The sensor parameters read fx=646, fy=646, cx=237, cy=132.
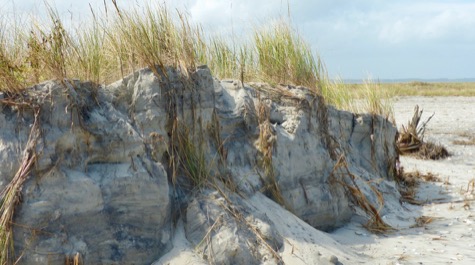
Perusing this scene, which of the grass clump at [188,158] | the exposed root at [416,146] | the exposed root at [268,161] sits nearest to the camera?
the grass clump at [188,158]

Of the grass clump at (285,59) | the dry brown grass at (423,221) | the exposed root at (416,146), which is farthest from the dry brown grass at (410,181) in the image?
the grass clump at (285,59)

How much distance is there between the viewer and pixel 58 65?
5.12 m

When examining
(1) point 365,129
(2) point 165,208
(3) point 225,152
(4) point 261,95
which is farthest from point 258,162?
(1) point 365,129

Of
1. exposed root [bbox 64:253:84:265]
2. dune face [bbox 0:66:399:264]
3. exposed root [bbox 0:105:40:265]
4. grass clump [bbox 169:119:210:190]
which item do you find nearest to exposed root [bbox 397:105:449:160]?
dune face [bbox 0:66:399:264]

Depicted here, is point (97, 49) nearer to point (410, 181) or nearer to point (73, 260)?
point (73, 260)

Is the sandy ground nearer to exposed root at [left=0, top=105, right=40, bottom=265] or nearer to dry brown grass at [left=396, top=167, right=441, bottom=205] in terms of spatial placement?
dry brown grass at [left=396, top=167, right=441, bottom=205]

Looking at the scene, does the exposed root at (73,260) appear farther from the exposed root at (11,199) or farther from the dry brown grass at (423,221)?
the dry brown grass at (423,221)

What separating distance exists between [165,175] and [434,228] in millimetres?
3543

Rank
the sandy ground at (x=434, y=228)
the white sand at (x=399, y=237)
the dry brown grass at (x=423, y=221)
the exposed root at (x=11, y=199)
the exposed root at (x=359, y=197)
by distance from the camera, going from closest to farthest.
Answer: the exposed root at (x=11, y=199)
the white sand at (x=399, y=237)
the sandy ground at (x=434, y=228)
the exposed root at (x=359, y=197)
the dry brown grass at (x=423, y=221)

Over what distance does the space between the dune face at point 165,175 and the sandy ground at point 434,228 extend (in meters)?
0.47

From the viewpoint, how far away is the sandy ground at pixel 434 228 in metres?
6.16

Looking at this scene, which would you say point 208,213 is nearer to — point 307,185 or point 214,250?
point 214,250

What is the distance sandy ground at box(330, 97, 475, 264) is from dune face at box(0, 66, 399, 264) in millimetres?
469

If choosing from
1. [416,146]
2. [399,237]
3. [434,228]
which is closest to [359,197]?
Result: [399,237]
